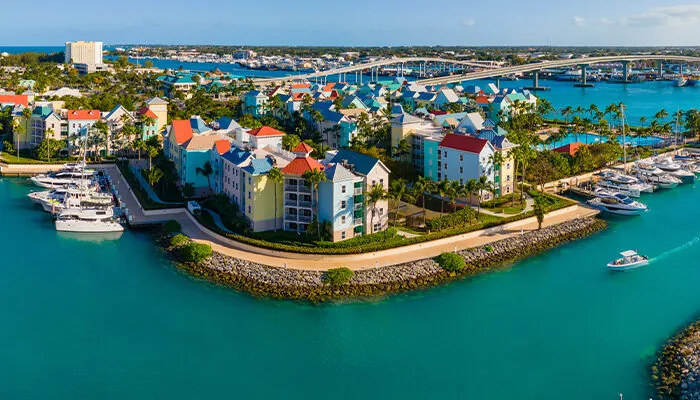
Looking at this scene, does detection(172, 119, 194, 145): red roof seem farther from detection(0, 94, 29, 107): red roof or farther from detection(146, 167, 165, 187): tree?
detection(0, 94, 29, 107): red roof

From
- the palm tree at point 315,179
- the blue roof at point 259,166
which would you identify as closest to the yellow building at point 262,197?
the blue roof at point 259,166

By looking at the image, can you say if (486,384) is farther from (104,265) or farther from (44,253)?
(44,253)

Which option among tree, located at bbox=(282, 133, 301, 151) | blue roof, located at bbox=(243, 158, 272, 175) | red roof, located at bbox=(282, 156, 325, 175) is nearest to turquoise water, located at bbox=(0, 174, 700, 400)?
blue roof, located at bbox=(243, 158, 272, 175)

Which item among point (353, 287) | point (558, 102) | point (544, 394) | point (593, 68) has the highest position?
point (593, 68)

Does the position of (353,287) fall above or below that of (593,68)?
below

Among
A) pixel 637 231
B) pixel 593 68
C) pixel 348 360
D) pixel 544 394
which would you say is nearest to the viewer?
pixel 544 394

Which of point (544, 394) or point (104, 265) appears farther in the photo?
point (104, 265)

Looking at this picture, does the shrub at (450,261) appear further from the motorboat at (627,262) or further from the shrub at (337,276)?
the motorboat at (627,262)

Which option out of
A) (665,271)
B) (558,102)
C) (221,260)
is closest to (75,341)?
(221,260)
